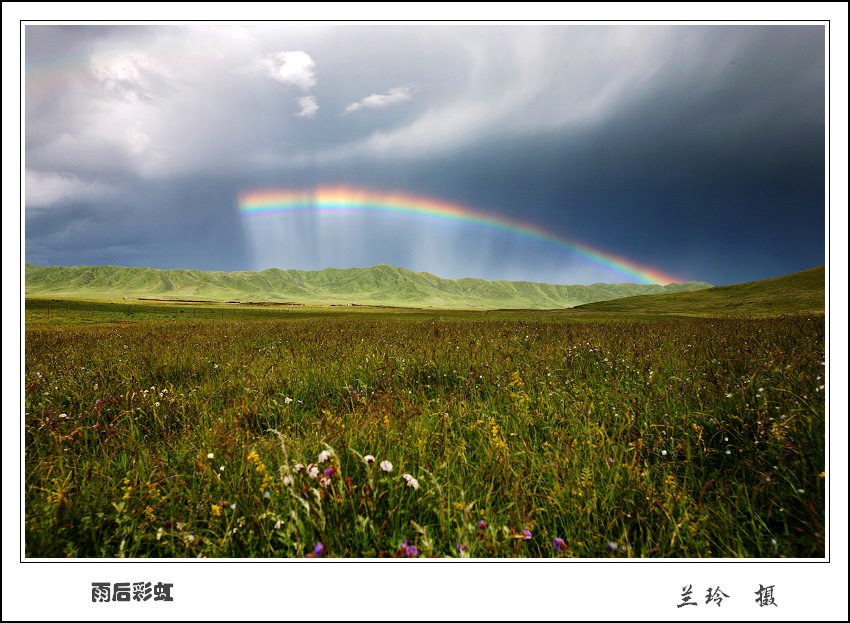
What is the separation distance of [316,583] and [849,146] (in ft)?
15.0

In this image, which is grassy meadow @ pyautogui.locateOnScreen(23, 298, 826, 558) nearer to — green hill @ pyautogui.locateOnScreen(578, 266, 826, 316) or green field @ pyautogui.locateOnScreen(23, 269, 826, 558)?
green field @ pyautogui.locateOnScreen(23, 269, 826, 558)

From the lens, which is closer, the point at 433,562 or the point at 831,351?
the point at 433,562

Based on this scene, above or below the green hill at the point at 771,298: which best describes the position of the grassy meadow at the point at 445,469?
below

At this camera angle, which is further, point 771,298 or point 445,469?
point 771,298

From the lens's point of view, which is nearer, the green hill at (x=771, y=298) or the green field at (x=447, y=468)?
the green field at (x=447, y=468)

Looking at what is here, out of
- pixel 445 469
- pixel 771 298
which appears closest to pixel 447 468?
pixel 445 469

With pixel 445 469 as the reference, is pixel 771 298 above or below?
above

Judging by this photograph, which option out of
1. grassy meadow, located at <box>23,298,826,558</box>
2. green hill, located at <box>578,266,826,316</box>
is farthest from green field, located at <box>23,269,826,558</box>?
green hill, located at <box>578,266,826,316</box>

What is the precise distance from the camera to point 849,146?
2615mm

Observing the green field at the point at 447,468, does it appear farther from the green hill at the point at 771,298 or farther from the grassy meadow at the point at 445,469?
the green hill at the point at 771,298

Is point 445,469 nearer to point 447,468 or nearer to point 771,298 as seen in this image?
point 447,468

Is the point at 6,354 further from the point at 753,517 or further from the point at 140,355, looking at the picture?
the point at 753,517

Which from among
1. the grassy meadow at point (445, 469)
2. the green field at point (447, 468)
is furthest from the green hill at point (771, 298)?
the grassy meadow at point (445, 469)

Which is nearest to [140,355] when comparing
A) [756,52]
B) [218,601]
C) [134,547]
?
[134,547]
